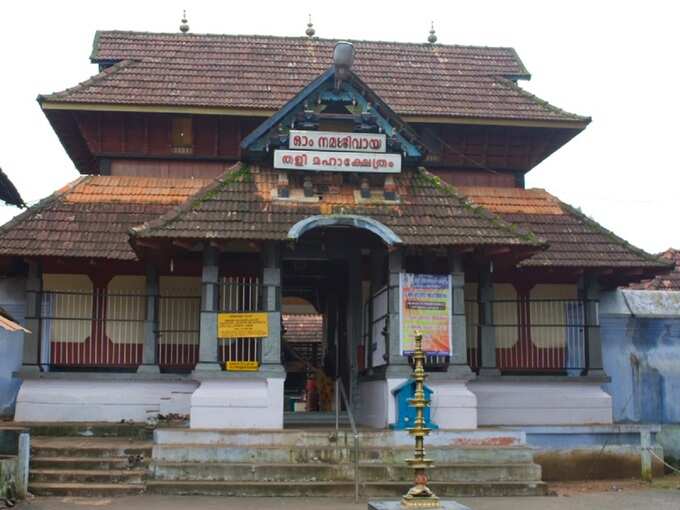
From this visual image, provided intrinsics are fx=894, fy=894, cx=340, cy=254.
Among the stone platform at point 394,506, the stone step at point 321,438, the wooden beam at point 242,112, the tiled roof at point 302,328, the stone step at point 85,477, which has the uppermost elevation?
the wooden beam at point 242,112

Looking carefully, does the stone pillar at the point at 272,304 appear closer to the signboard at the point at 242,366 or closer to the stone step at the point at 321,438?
the signboard at the point at 242,366

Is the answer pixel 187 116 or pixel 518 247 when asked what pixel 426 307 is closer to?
pixel 518 247

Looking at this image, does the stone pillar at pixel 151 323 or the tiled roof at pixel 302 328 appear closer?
the stone pillar at pixel 151 323

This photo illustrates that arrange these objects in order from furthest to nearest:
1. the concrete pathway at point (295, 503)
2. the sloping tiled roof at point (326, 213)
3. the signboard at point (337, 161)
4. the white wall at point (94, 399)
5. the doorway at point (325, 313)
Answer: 1. the doorway at point (325, 313)
2. the white wall at point (94, 399)
3. the signboard at point (337, 161)
4. the sloping tiled roof at point (326, 213)
5. the concrete pathway at point (295, 503)

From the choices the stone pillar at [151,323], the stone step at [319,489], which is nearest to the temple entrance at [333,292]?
the stone pillar at [151,323]

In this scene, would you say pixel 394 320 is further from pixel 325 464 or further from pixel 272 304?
pixel 325 464

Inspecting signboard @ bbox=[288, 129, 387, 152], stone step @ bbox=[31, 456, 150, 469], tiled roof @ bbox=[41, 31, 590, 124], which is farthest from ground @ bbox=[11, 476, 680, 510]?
tiled roof @ bbox=[41, 31, 590, 124]

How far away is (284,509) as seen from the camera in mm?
10359

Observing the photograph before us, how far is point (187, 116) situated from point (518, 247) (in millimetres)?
6928

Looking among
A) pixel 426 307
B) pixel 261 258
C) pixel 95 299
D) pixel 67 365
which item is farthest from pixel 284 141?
pixel 67 365

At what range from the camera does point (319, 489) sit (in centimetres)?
1138

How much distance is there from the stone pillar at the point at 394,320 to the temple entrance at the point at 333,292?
718 mm

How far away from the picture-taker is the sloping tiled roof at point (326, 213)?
501 inches

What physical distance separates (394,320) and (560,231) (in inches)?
174
